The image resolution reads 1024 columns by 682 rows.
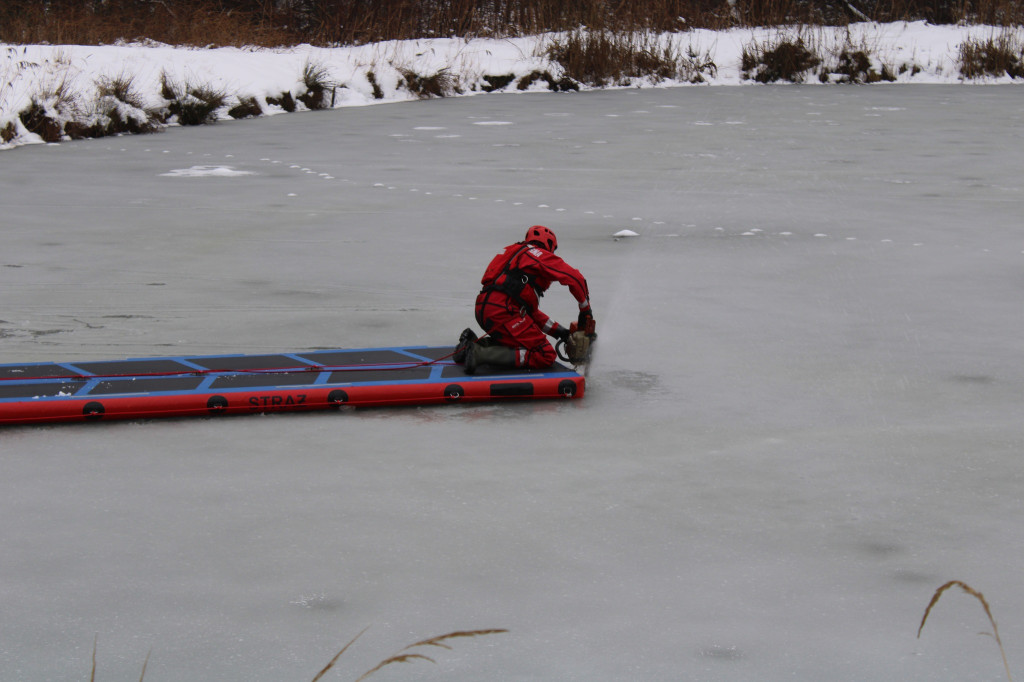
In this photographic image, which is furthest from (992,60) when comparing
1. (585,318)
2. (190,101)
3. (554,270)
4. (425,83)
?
(554,270)

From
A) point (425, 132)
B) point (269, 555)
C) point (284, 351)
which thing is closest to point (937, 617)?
point (269, 555)

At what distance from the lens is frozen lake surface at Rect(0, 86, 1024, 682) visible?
2.90 meters

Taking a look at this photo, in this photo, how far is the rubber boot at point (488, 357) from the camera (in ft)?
16.4

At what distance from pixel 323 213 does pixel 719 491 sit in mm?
5911

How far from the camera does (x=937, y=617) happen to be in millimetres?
2992

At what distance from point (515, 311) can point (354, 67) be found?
15.7m

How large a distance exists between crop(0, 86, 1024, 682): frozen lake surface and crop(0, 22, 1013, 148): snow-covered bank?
20.2ft

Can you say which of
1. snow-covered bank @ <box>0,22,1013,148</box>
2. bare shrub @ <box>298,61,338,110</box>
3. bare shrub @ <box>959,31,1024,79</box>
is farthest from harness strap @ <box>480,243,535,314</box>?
bare shrub @ <box>959,31,1024,79</box>

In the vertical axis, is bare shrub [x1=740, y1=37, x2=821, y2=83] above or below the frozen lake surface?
above

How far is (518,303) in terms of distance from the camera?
5.11m

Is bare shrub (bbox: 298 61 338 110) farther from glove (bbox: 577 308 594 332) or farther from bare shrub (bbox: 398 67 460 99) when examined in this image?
glove (bbox: 577 308 594 332)

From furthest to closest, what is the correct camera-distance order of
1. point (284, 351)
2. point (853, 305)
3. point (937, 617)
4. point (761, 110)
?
point (761, 110) < point (853, 305) < point (284, 351) < point (937, 617)

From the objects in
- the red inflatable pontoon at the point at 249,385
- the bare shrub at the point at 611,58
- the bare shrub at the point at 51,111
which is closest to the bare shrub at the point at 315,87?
the bare shrub at the point at 51,111

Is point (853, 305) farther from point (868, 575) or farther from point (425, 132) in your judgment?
point (425, 132)
